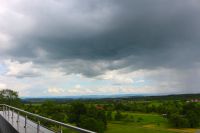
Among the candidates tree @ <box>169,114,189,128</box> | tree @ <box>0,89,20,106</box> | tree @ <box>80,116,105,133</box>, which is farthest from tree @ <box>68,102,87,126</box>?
tree @ <box>169,114,189,128</box>

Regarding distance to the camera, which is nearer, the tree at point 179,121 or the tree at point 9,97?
the tree at point 9,97

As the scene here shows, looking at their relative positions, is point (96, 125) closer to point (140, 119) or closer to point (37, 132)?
point (140, 119)

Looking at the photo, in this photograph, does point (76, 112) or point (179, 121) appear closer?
point (76, 112)

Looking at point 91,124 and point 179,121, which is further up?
point 91,124

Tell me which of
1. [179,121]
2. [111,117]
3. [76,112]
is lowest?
[179,121]

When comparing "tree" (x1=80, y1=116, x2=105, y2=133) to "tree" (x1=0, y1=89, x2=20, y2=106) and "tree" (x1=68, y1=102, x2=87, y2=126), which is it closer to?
"tree" (x1=68, y1=102, x2=87, y2=126)

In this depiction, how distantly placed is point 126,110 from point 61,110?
6135cm

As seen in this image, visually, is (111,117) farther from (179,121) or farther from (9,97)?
(9,97)

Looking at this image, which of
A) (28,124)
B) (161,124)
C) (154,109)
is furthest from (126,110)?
(28,124)

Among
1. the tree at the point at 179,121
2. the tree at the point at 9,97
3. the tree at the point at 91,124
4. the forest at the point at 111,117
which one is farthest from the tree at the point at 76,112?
the tree at the point at 179,121

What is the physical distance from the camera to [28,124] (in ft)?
33.9

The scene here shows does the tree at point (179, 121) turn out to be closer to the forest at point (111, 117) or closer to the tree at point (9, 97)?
the forest at point (111, 117)

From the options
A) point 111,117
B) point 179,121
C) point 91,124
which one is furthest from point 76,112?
point 179,121

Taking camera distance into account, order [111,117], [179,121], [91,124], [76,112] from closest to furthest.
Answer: [91,124], [76,112], [179,121], [111,117]
